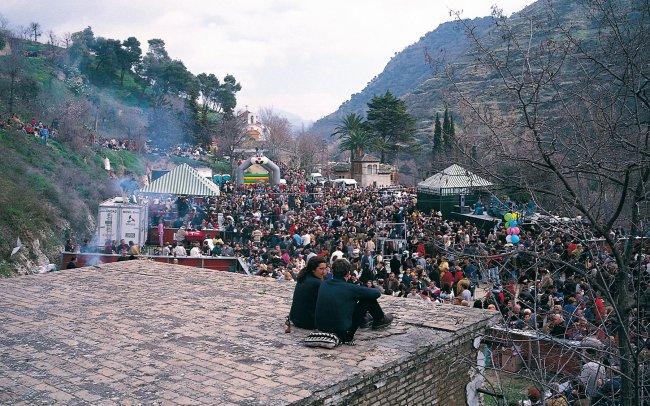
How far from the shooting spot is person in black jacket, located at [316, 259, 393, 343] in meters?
6.81

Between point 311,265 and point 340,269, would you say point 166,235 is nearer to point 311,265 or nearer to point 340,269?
point 311,265

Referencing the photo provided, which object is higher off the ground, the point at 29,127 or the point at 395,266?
the point at 29,127

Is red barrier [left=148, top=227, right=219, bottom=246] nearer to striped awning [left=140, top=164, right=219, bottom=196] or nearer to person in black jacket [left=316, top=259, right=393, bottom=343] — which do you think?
striped awning [left=140, top=164, right=219, bottom=196]

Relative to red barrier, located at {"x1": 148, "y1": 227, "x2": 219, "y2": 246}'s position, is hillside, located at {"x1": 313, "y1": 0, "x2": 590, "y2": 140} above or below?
above

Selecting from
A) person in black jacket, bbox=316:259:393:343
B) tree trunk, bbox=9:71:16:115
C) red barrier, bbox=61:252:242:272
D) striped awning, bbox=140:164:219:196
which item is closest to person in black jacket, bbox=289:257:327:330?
person in black jacket, bbox=316:259:393:343

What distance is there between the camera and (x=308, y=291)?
7457mm

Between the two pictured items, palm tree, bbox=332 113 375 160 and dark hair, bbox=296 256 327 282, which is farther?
palm tree, bbox=332 113 375 160

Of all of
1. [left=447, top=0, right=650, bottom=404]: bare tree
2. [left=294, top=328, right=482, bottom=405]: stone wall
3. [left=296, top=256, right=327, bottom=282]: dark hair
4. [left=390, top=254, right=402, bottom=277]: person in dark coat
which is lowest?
[left=294, top=328, right=482, bottom=405]: stone wall

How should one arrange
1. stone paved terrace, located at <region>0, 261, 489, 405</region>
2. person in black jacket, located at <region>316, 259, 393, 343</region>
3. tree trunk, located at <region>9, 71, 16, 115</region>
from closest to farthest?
1. stone paved terrace, located at <region>0, 261, 489, 405</region>
2. person in black jacket, located at <region>316, 259, 393, 343</region>
3. tree trunk, located at <region>9, 71, 16, 115</region>

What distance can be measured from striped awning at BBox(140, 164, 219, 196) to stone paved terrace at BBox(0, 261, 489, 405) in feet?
44.0

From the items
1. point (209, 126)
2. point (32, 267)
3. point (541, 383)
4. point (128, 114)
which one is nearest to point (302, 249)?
point (32, 267)

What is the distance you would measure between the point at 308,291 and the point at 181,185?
17667mm

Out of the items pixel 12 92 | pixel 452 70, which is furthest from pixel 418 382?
pixel 12 92

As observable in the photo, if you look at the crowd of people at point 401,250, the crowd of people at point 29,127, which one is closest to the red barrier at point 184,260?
the crowd of people at point 401,250
